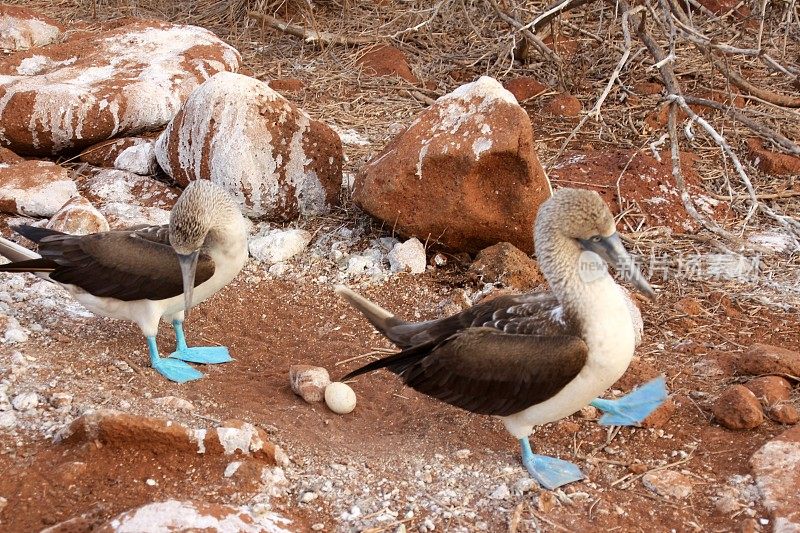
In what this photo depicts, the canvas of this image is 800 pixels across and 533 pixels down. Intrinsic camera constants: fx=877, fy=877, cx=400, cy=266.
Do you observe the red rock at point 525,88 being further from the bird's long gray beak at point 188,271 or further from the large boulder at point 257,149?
the bird's long gray beak at point 188,271

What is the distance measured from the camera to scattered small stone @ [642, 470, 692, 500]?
3473mm

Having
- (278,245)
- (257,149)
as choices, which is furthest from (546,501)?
(257,149)

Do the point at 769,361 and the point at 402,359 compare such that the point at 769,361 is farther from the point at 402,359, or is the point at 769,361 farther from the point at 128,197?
the point at 128,197

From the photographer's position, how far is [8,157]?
6500mm

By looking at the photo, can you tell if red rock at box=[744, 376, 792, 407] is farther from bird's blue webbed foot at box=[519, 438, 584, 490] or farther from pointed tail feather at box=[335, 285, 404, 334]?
pointed tail feather at box=[335, 285, 404, 334]

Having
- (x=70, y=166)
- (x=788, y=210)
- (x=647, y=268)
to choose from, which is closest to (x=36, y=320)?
(x=70, y=166)

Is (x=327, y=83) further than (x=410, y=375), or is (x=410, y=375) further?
(x=327, y=83)

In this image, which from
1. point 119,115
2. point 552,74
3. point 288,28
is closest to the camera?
point 119,115

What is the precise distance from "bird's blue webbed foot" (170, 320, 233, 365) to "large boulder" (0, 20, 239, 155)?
101 inches

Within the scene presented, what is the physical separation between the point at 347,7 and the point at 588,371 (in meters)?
6.20

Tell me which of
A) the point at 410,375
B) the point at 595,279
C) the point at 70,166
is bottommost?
the point at 70,166

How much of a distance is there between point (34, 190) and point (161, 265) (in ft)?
6.92

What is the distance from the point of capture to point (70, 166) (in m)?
6.62

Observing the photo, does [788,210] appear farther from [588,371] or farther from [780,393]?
[588,371]
